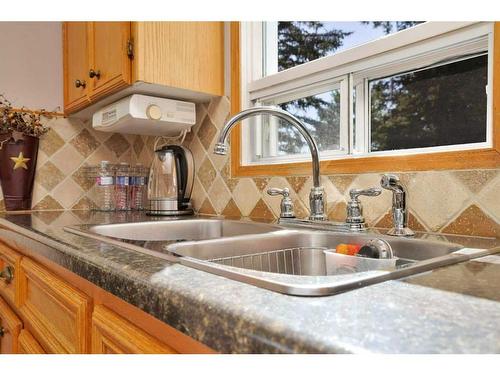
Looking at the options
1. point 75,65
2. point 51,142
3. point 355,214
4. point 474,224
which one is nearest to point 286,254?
point 355,214

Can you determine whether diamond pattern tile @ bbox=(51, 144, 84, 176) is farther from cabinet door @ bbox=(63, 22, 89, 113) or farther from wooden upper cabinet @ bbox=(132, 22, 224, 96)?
wooden upper cabinet @ bbox=(132, 22, 224, 96)

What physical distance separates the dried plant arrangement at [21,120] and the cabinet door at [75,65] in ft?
0.46

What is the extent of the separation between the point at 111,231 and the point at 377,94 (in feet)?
3.03

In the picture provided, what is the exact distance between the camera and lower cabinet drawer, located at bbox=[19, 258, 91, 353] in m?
0.68

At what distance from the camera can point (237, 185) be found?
147 centimetres

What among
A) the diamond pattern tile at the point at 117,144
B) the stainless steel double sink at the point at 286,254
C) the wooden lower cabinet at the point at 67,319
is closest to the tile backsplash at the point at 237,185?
the diamond pattern tile at the point at 117,144

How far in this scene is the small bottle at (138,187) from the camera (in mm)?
2000

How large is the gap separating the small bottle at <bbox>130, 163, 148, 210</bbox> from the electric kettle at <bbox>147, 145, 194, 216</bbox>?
387 millimetres

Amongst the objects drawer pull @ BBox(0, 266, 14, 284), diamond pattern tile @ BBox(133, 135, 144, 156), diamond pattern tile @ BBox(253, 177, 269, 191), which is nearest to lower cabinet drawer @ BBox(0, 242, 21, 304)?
drawer pull @ BBox(0, 266, 14, 284)

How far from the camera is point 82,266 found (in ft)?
2.12

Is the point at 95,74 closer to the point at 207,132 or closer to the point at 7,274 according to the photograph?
the point at 207,132

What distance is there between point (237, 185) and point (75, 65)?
1016 mm

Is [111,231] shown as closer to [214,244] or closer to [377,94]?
[214,244]
